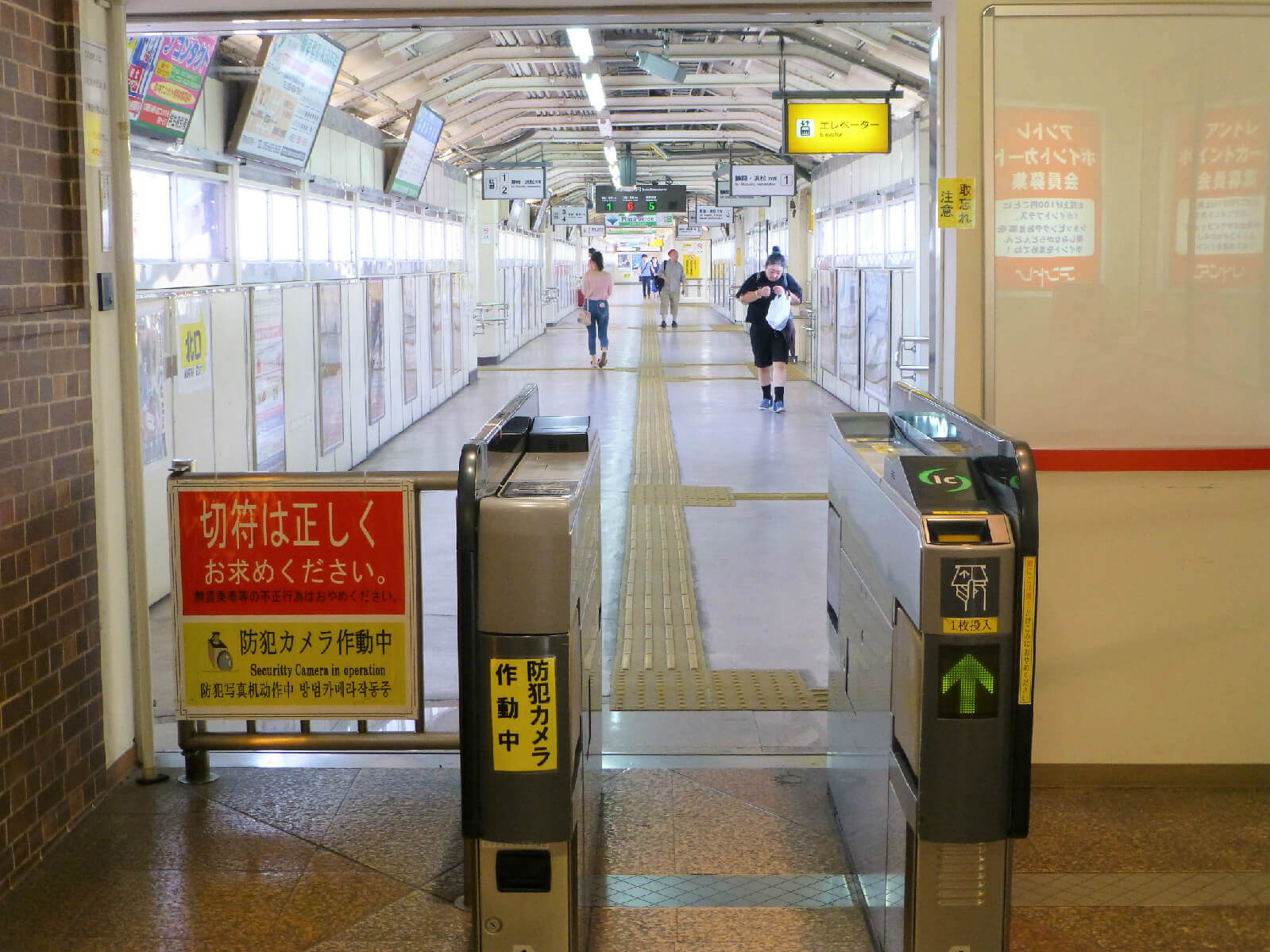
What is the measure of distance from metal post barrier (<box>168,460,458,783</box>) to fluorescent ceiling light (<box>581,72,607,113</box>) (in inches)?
349

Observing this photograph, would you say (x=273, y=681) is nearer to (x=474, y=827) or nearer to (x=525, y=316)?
(x=474, y=827)

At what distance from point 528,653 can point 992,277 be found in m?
1.85

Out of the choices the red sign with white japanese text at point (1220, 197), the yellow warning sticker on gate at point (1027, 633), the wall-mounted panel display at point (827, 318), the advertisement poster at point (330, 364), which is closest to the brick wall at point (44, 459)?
the yellow warning sticker on gate at point (1027, 633)

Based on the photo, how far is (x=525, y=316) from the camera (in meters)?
24.6

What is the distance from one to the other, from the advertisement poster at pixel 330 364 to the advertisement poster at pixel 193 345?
7.18 ft

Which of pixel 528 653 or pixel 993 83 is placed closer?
pixel 528 653

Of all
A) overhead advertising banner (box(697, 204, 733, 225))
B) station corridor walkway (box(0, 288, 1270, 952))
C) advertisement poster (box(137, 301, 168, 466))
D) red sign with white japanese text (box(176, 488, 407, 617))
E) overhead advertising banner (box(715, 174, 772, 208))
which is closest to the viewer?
station corridor walkway (box(0, 288, 1270, 952))

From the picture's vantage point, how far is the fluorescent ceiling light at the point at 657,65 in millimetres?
10977

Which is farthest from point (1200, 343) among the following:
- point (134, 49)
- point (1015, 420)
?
point (134, 49)

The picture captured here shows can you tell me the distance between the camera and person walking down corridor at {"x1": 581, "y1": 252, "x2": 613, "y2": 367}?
1806cm

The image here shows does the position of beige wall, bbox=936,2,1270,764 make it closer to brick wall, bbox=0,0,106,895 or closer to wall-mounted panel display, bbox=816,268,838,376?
brick wall, bbox=0,0,106,895

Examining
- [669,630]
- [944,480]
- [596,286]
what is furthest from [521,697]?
[596,286]

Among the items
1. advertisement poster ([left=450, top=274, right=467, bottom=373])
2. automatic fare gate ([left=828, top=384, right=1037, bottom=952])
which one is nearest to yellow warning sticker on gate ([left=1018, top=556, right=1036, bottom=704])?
automatic fare gate ([left=828, top=384, right=1037, bottom=952])

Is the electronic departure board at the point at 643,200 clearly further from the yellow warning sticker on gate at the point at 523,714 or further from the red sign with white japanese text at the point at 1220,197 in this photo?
the yellow warning sticker on gate at the point at 523,714
